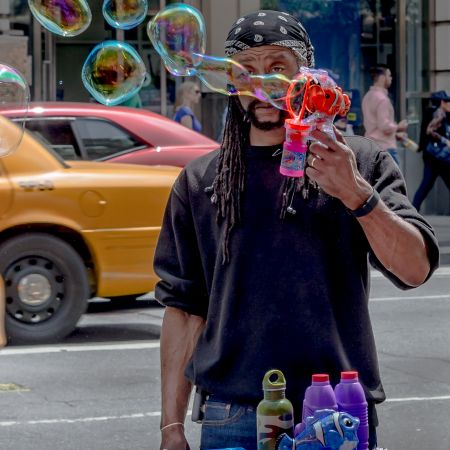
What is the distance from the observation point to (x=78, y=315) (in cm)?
929

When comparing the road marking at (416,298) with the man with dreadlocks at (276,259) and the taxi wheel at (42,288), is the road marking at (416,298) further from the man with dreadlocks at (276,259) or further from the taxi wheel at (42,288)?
the man with dreadlocks at (276,259)

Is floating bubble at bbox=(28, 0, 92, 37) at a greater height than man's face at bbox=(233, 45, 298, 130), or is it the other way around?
floating bubble at bbox=(28, 0, 92, 37)

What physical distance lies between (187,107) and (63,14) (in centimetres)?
1037

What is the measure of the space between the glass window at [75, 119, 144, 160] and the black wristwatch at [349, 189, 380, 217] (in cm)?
835

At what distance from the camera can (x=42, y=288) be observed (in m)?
9.23

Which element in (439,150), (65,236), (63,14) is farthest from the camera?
(439,150)

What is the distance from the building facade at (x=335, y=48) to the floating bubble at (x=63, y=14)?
12682mm

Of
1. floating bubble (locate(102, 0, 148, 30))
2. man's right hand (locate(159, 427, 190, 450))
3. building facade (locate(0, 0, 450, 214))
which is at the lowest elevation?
man's right hand (locate(159, 427, 190, 450))

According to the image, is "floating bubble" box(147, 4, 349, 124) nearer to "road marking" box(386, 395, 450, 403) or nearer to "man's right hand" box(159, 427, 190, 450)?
"man's right hand" box(159, 427, 190, 450)

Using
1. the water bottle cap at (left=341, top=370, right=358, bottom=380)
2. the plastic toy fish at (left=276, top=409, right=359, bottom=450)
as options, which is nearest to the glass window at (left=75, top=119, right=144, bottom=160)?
the water bottle cap at (left=341, top=370, right=358, bottom=380)

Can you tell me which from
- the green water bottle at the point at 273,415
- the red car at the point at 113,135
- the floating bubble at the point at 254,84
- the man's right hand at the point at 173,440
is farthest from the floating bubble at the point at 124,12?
the red car at the point at 113,135

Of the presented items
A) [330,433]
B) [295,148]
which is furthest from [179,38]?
[330,433]

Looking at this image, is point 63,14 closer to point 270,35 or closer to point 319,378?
point 270,35

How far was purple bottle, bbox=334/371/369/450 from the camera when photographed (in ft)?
9.59
